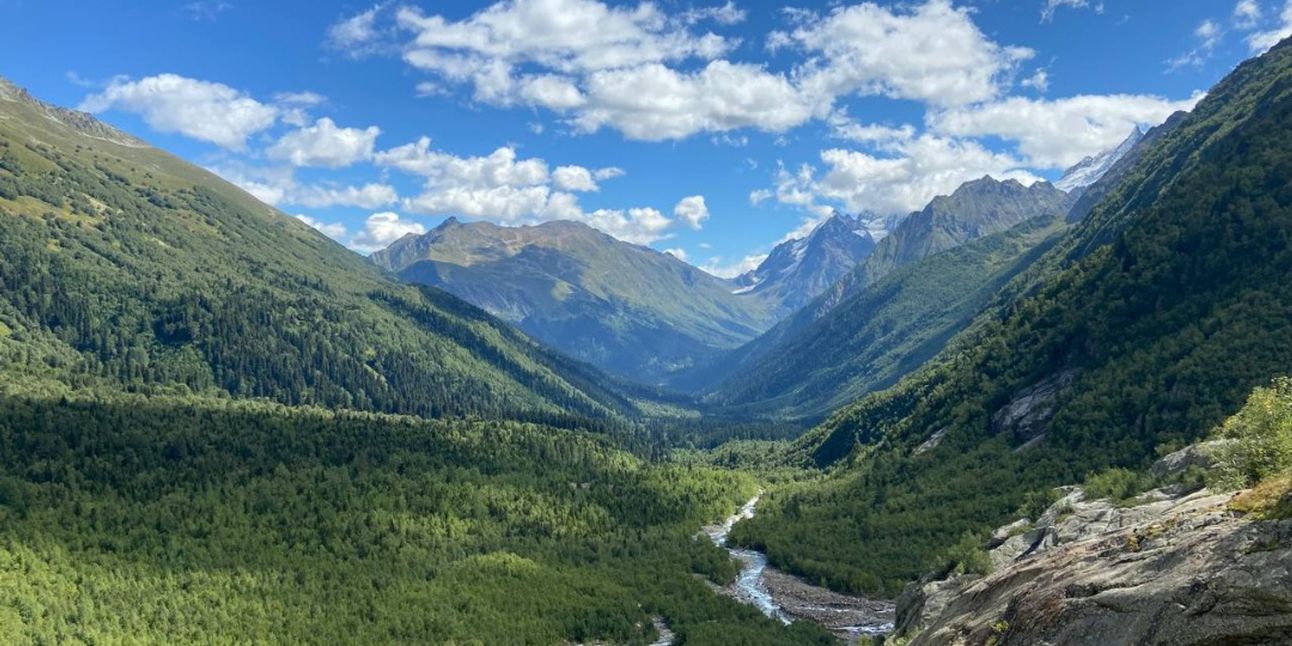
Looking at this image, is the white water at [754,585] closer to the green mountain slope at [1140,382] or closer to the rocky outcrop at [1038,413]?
the green mountain slope at [1140,382]

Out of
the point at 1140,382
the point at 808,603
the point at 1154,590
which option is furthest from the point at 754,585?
the point at 1154,590

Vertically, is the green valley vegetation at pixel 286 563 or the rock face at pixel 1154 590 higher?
the rock face at pixel 1154 590

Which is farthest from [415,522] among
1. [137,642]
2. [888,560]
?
[888,560]

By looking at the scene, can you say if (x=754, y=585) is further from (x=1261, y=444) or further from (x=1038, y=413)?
(x=1261, y=444)

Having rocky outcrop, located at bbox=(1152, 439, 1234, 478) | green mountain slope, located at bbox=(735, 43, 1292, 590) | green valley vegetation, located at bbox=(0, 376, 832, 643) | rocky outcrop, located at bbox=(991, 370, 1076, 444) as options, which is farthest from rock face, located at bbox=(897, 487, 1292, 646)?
rocky outcrop, located at bbox=(991, 370, 1076, 444)

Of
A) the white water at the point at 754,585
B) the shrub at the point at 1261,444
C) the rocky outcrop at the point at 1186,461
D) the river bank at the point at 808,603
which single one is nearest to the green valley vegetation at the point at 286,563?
the white water at the point at 754,585

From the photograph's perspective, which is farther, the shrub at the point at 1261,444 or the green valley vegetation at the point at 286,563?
the green valley vegetation at the point at 286,563

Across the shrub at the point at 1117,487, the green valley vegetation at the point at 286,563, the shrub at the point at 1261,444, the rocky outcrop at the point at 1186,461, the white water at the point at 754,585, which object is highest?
the shrub at the point at 1261,444
